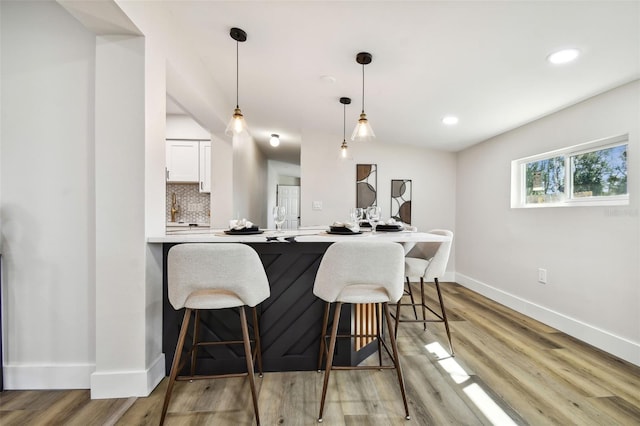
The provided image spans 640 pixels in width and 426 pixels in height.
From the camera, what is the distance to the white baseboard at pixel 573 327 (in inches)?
82.0

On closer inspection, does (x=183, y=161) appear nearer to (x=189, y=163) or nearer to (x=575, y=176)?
(x=189, y=163)

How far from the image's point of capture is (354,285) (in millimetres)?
1560

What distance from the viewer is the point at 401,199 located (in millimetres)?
4387

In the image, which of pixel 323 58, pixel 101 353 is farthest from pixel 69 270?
pixel 323 58

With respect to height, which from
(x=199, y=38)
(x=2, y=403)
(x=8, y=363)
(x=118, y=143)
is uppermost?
(x=199, y=38)

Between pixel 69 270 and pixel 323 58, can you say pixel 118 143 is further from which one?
pixel 323 58

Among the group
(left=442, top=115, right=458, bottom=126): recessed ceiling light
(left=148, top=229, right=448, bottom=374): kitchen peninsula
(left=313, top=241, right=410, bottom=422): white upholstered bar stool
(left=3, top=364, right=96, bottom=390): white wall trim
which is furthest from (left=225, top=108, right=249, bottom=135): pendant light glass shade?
(left=442, top=115, right=458, bottom=126): recessed ceiling light

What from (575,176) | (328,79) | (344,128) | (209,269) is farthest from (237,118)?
(575,176)

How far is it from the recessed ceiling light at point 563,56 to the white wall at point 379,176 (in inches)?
101

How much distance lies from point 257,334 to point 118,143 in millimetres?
1453

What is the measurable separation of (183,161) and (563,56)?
443cm

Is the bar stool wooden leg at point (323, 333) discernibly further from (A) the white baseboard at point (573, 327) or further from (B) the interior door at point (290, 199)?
(B) the interior door at point (290, 199)

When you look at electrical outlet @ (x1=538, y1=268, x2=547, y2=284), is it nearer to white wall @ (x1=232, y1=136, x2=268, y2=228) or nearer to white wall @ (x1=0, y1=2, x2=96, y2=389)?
white wall @ (x1=232, y1=136, x2=268, y2=228)

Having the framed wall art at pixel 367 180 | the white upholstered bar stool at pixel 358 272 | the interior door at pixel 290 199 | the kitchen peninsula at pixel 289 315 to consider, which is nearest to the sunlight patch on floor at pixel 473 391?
the white upholstered bar stool at pixel 358 272
